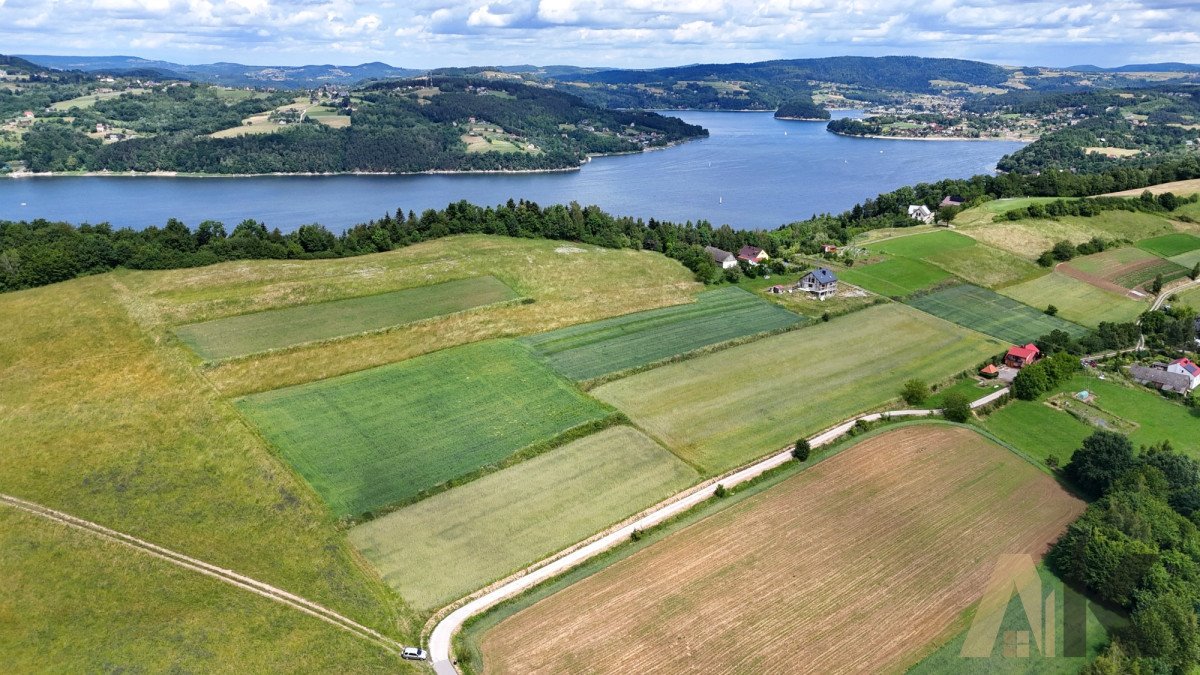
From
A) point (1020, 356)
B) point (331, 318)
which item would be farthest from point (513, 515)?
point (1020, 356)

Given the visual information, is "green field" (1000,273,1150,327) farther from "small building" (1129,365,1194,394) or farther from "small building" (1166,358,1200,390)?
"small building" (1166,358,1200,390)

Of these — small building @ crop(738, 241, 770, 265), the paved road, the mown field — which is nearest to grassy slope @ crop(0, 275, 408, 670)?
the paved road

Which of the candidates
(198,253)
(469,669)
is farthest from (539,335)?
(198,253)

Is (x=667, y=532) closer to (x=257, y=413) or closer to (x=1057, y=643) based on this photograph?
(x=1057, y=643)

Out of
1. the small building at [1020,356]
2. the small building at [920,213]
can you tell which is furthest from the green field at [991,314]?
the small building at [920,213]

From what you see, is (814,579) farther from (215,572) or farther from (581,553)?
(215,572)

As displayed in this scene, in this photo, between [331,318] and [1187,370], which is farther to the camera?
[331,318]
